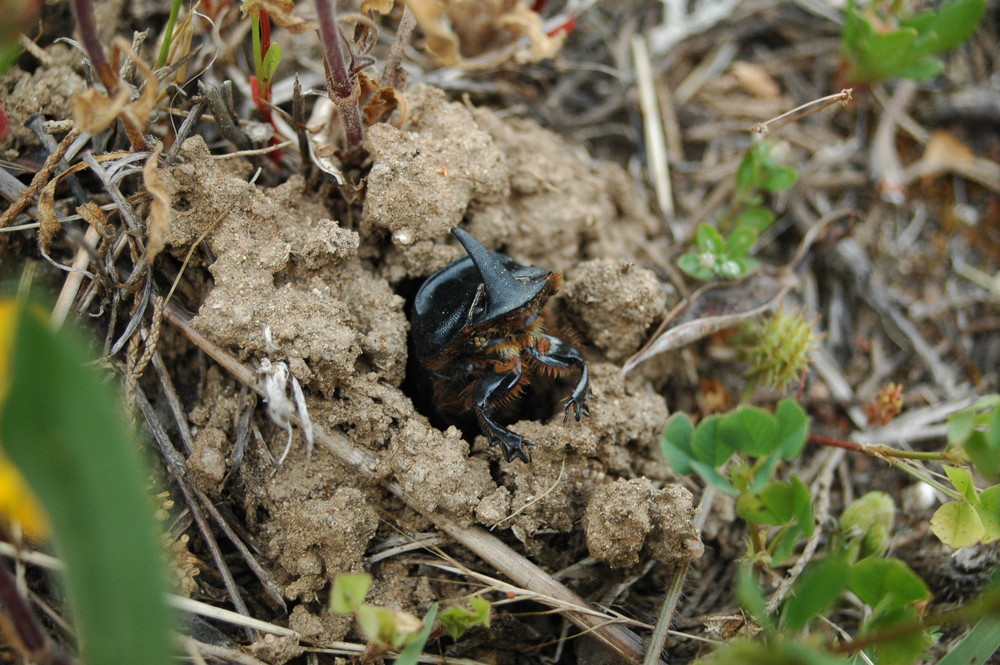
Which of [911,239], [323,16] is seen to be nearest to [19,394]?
[323,16]

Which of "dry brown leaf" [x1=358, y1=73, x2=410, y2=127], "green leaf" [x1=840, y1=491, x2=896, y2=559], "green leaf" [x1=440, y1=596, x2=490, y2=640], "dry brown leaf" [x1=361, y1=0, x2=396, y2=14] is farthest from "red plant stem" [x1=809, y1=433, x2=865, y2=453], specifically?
"dry brown leaf" [x1=361, y1=0, x2=396, y2=14]

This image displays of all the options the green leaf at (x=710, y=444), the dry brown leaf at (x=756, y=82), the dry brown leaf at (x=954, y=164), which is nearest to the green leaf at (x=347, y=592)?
the green leaf at (x=710, y=444)

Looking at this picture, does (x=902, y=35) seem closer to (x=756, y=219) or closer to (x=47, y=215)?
(x=756, y=219)

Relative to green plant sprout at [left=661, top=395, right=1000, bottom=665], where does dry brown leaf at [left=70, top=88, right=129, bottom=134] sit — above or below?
above

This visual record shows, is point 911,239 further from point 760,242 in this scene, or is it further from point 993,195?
point 760,242

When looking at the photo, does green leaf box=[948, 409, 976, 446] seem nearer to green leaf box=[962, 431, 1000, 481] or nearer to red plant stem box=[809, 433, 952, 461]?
green leaf box=[962, 431, 1000, 481]

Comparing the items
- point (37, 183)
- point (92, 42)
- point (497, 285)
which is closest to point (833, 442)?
point (497, 285)
